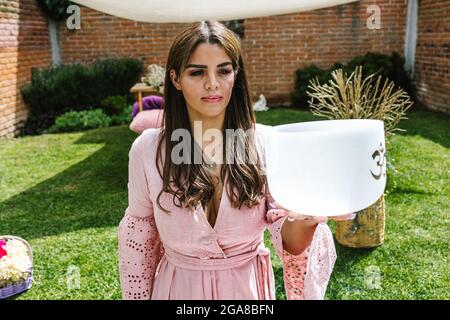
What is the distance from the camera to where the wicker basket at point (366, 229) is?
3.03 meters

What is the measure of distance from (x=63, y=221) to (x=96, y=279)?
1.09 meters

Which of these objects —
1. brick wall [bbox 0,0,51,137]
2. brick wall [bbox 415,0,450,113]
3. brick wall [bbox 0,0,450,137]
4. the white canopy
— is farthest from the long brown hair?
brick wall [bbox 0,0,450,137]

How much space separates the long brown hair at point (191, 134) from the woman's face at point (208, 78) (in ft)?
0.06

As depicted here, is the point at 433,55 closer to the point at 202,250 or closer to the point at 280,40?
the point at 280,40

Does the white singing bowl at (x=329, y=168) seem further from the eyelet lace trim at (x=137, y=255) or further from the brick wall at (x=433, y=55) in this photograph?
the brick wall at (x=433, y=55)

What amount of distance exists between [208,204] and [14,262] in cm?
193

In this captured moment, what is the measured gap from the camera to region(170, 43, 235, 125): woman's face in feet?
3.78

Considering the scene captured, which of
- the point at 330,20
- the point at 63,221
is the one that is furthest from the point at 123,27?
the point at 63,221

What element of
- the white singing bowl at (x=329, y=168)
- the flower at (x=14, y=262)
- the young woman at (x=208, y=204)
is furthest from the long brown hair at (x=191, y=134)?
the flower at (x=14, y=262)

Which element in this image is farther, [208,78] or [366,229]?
[366,229]

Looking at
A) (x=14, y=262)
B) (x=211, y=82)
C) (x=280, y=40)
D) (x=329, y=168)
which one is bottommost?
(x=14, y=262)

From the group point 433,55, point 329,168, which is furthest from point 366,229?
point 433,55

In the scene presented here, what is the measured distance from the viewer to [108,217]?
3.76 metres

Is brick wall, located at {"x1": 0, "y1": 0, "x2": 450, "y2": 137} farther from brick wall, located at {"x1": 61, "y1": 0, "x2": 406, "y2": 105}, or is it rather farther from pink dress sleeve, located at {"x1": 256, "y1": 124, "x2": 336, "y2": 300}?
pink dress sleeve, located at {"x1": 256, "y1": 124, "x2": 336, "y2": 300}
